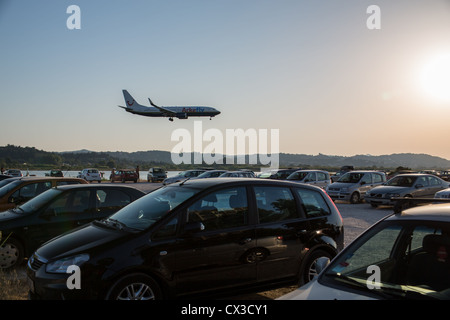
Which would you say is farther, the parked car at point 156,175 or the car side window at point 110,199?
the parked car at point 156,175

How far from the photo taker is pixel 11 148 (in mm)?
107688

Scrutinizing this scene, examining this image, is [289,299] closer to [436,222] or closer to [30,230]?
[436,222]

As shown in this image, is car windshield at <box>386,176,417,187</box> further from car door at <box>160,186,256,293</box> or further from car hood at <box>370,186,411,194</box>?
car door at <box>160,186,256,293</box>

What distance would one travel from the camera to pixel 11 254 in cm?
673

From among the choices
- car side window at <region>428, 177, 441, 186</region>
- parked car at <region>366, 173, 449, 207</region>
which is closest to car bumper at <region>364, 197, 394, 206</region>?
parked car at <region>366, 173, 449, 207</region>

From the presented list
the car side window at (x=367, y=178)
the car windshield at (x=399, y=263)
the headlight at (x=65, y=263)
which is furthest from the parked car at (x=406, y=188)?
the headlight at (x=65, y=263)

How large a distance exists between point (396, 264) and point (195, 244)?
7.21 ft

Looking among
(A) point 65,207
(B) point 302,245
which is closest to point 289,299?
(B) point 302,245

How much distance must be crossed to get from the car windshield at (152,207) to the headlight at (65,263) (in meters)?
0.72

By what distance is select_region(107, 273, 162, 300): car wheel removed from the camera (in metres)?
3.97

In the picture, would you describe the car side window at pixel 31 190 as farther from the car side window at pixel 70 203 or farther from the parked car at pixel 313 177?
the parked car at pixel 313 177

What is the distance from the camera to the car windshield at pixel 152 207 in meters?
4.73
